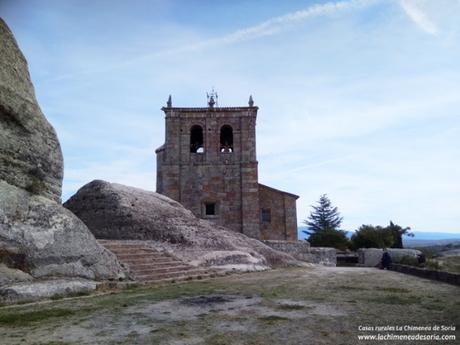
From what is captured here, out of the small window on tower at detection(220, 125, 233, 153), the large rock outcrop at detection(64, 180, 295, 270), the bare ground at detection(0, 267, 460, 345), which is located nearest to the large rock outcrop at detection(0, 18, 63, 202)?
the bare ground at detection(0, 267, 460, 345)

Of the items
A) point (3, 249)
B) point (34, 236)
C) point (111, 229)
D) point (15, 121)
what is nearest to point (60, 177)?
point (15, 121)

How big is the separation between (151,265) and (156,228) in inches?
139

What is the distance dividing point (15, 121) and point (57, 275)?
11.9 ft

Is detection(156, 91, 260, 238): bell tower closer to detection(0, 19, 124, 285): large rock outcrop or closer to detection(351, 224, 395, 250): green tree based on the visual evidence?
detection(351, 224, 395, 250): green tree

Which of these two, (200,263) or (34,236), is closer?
(34,236)

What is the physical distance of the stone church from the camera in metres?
24.4

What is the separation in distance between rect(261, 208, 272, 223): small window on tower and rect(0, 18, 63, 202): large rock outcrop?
A: 1712 centimetres

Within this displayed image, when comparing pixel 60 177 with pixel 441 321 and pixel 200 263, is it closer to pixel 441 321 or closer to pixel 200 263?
pixel 200 263

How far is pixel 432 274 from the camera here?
1043 cm

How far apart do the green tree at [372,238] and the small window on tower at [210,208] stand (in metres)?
12.1

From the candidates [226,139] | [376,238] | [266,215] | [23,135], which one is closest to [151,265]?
[23,135]

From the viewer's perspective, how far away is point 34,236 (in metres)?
7.60

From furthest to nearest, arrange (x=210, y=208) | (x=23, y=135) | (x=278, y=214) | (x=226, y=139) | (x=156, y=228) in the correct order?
(x=226, y=139) → (x=278, y=214) → (x=210, y=208) → (x=156, y=228) → (x=23, y=135)

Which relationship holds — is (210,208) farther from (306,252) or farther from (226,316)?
(226,316)
